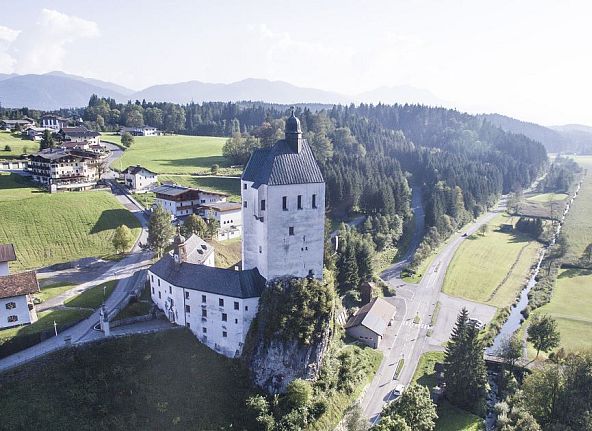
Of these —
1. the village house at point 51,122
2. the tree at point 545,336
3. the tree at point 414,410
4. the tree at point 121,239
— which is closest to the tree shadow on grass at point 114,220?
the tree at point 121,239

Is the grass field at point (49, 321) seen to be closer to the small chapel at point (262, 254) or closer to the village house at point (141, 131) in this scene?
the small chapel at point (262, 254)

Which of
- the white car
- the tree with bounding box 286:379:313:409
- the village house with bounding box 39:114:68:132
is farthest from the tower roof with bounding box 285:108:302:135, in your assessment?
the village house with bounding box 39:114:68:132

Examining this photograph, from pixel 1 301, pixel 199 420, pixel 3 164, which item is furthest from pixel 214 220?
pixel 3 164

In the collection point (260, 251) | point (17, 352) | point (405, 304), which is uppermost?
point (260, 251)

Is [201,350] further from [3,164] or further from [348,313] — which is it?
[3,164]

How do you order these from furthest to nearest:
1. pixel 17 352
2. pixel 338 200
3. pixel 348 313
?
pixel 338 200
pixel 348 313
pixel 17 352

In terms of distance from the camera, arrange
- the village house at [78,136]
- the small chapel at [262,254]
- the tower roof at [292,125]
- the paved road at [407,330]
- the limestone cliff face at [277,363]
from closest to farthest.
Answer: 1. the limestone cliff face at [277,363]
2. the small chapel at [262,254]
3. the tower roof at [292,125]
4. the paved road at [407,330]
5. the village house at [78,136]
